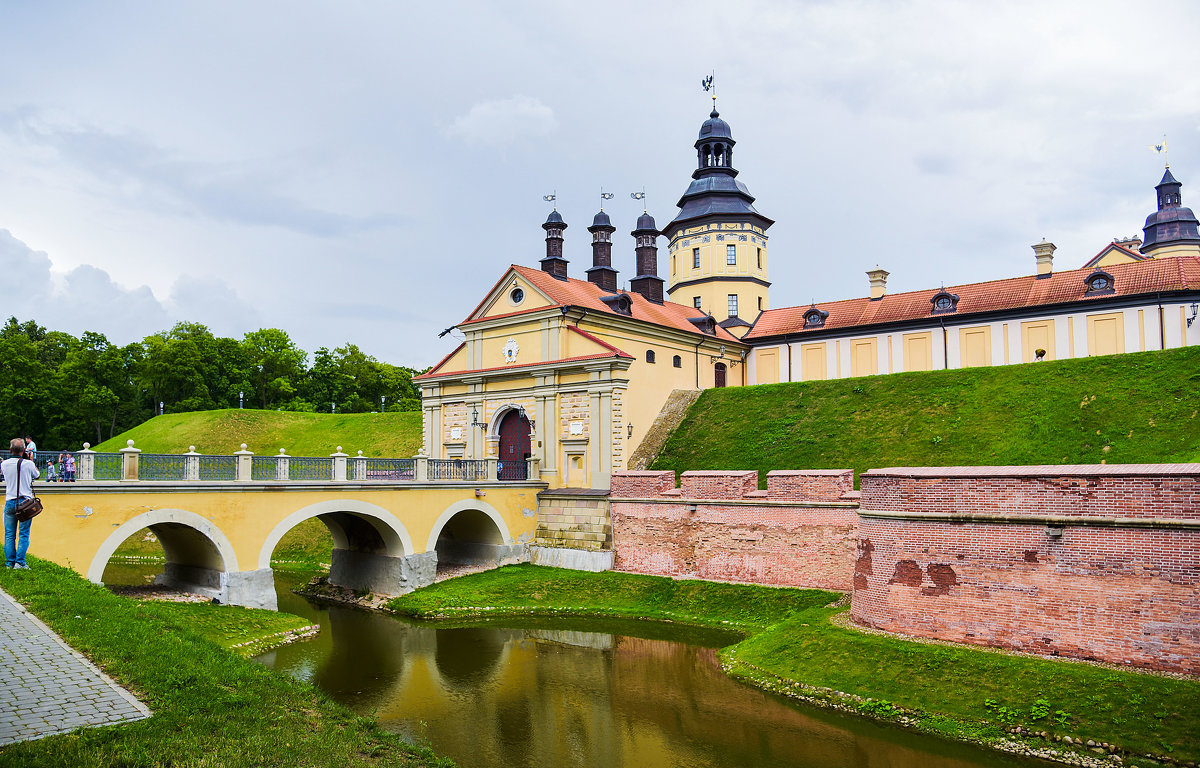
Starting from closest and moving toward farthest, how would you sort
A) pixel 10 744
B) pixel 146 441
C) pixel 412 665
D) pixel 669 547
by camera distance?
pixel 10 744 → pixel 412 665 → pixel 669 547 → pixel 146 441

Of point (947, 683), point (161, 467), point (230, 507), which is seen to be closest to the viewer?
point (947, 683)

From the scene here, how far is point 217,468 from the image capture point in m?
19.3

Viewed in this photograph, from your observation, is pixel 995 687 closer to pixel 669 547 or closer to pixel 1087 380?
pixel 669 547

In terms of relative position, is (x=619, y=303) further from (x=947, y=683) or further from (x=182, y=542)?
(x=947, y=683)

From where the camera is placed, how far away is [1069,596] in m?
12.6

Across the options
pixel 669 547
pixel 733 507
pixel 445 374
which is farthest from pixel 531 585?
pixel 445 374

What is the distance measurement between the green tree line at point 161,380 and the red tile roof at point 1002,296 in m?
32.4

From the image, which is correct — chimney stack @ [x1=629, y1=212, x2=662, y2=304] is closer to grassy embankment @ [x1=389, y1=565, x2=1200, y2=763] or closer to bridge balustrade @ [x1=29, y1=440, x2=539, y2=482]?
bridge balustrade @ [x1=29, y1=440, x2=539, y2=482]

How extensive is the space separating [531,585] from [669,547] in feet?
14.0

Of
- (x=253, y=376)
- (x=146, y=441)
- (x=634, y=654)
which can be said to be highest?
(x=253, y=376)

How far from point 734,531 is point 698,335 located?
13.4 metres

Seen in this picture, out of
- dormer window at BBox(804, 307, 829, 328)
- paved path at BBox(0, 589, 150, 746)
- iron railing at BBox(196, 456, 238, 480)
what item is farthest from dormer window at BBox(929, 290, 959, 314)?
paved path at BBox(0, 589, 150, 746)

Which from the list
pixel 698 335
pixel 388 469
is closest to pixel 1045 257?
pixel 698 335

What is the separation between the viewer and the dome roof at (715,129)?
140 feet
